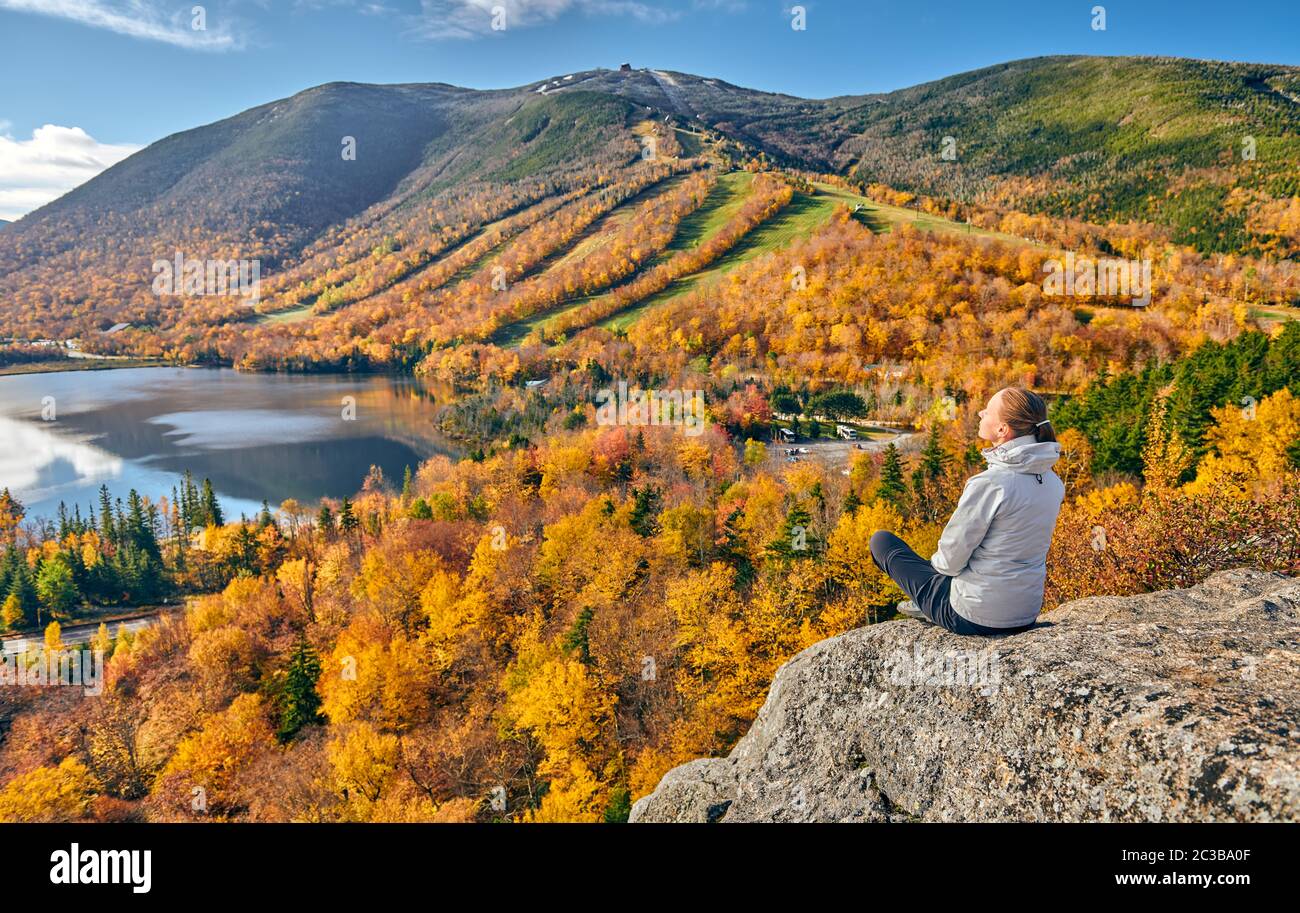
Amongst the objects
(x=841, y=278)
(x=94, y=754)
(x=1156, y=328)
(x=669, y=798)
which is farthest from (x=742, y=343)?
(x=669, y=798)

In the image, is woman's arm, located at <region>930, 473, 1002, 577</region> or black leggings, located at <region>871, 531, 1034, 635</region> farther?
black leggings, located at <region>871, 531, 1034, 635</region>

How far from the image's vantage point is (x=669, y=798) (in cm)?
691

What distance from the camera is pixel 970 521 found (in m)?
4.83

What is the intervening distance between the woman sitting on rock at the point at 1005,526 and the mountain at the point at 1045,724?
0.92ft

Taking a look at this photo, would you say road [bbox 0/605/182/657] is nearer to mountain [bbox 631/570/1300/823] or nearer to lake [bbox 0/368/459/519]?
lake [bbox 0/368/459/519]

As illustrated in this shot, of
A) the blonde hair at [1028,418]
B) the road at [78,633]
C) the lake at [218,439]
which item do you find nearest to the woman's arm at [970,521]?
the blonde hair at [1028,418]

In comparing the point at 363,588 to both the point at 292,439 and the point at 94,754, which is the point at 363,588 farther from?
the point at 292,439

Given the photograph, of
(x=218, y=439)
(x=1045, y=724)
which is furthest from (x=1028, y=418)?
(x=218, y=439)

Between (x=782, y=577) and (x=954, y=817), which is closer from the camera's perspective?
(x=954, y=817)

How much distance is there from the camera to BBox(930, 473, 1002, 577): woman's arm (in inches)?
187

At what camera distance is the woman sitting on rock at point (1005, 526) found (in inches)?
185

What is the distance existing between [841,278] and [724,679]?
356ft

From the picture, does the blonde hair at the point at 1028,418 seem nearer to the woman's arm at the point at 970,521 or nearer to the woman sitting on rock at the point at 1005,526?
the woman sitting on rock at the point at 1005,526

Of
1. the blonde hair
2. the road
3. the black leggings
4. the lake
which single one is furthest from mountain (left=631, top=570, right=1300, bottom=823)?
the lake
